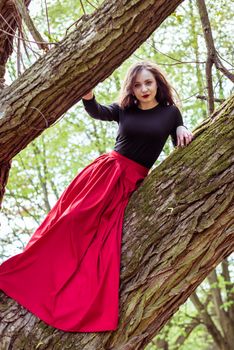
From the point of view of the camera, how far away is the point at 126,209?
2.69 m

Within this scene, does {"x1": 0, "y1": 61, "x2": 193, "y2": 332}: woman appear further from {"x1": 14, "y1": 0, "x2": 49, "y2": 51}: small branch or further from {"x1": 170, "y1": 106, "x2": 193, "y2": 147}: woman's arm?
{"x1": 14, "y1": 0, "x2": 49, "y2": 51}: small branch

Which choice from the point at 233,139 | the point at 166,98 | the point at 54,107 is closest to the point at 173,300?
the point at 233,139

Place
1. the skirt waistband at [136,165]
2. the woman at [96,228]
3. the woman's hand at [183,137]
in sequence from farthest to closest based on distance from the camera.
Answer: the skirt waistband at [136,165] < the woman's hand at [183,137] < the woman at [96,228]

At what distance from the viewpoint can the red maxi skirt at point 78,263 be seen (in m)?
2.48

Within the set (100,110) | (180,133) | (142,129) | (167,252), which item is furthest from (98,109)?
(167,252)

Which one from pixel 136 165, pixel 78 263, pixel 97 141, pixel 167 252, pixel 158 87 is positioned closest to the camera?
pixel 167 252

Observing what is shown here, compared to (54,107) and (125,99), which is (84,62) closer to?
(54,107)

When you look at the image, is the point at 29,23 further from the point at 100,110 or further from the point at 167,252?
the point at 167,252

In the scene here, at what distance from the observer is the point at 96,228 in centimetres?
274

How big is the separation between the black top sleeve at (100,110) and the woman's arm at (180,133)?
1.15 ft

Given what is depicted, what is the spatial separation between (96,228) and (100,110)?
0.70 m

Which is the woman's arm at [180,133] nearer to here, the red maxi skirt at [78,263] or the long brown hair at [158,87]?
the long brown hair at [158,87]

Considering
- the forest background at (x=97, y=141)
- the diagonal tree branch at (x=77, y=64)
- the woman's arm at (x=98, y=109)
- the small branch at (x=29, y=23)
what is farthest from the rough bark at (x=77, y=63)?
the forest background at (x=97, y=141)

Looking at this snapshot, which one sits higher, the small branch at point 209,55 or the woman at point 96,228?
the small branch at point 209,55
